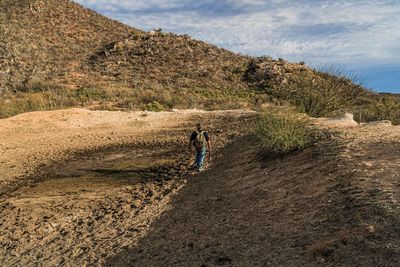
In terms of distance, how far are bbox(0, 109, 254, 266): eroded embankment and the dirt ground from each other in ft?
0.13

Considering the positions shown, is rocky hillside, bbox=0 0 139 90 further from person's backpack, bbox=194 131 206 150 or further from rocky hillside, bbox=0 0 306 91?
person's backpack, bbox=194 131 206 150

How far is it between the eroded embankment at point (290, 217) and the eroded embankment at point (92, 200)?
2.43 feet

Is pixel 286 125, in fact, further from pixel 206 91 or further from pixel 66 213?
pixel 206 91

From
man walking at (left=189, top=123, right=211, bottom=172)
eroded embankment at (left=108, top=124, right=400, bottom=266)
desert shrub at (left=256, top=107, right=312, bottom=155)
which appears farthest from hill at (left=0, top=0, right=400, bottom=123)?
eroded embankment at (left=108, top=124, right=400, bottom=266)

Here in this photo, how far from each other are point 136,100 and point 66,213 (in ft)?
73.3

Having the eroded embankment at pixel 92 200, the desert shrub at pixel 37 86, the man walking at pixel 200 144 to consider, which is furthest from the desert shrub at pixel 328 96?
the desert shrub at pixel 37 86

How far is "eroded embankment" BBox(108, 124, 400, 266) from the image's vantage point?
6160 mm

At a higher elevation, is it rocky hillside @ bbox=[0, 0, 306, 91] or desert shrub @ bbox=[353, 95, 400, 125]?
rocky hillside @ bbox=[0, 0, 306, 91]

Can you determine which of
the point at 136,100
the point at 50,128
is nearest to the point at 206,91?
the point at 136,100

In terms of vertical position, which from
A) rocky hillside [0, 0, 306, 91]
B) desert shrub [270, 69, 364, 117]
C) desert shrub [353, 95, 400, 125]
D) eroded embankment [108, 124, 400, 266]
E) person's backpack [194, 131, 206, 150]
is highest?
rocky hillside [0, 0, 306, 91]

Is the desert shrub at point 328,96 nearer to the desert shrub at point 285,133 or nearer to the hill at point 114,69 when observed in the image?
the hill at point 114,69

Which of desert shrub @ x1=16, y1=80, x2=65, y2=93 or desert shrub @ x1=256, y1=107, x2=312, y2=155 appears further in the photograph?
desert shrub @ x1=16, y1=80, x2=65, y2=93

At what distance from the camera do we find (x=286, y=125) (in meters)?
12.3

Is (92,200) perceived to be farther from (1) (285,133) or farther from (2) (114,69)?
(2) (114,69)
